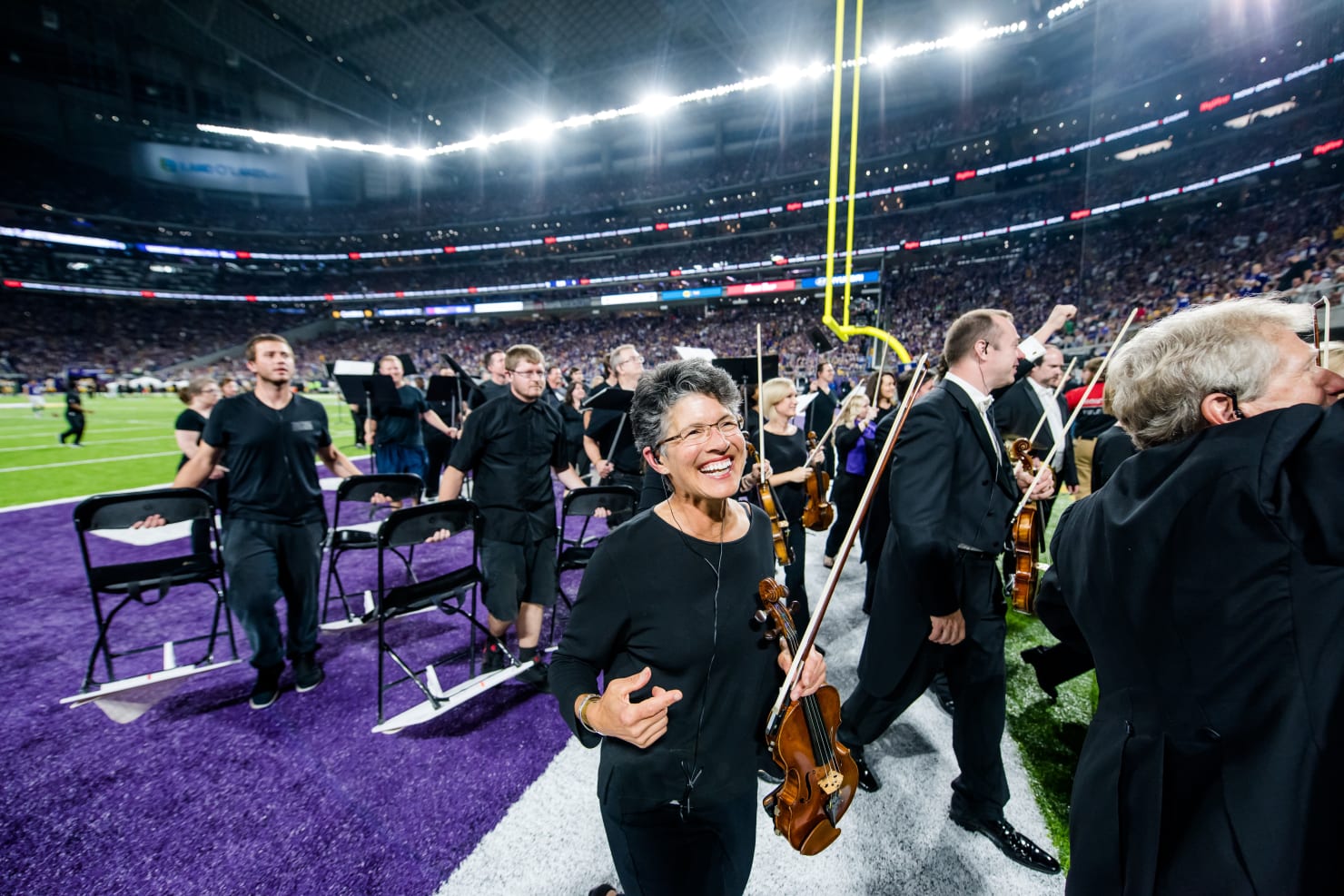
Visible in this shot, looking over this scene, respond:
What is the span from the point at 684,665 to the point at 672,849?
1.62ft

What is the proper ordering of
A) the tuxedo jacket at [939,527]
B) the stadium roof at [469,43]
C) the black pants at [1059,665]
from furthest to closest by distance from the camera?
the stadium roof at [469,43] < the tuxedo jacket at [939,527] < the black pants at [1059,665]

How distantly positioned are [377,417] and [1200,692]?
26.4 ft

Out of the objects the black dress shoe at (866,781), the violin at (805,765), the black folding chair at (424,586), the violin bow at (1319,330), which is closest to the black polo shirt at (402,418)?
the black folding chair at (424,586)

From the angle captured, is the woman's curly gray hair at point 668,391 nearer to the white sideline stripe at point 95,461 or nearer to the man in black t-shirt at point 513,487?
the man in black t-shirt at point 513,487

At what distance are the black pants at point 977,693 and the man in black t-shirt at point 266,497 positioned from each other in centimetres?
354

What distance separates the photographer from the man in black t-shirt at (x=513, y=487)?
11.9ft

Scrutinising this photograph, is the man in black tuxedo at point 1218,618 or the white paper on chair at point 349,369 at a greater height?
the white paper on chair at point 349,369

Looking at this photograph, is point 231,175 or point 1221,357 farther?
point 231,175

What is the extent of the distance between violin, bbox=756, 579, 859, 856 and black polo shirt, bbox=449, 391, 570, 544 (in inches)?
98.1

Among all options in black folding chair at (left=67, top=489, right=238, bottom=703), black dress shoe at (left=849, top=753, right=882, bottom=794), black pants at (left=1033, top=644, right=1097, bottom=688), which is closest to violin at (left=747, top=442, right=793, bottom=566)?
black dress shoe at (left=849, top=753, right=882, bottom=794)

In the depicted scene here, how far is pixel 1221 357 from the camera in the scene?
113 centimetres

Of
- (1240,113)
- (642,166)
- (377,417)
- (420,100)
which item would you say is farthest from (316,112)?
(1240,113)

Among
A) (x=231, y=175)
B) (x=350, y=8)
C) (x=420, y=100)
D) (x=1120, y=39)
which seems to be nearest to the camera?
(x=1120, y=39)

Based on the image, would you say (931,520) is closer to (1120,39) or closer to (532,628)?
(532,628)
